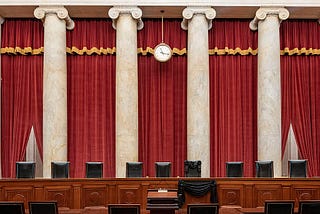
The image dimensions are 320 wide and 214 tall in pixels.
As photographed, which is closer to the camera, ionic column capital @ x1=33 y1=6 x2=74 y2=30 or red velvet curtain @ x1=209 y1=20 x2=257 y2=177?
ionic column capital @ x1=33 y1=6 x2=74 y2=30

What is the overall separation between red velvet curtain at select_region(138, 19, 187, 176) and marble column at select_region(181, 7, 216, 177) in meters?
0.70

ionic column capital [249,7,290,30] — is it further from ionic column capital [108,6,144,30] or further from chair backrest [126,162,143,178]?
chair backrest [126,162,143,178]

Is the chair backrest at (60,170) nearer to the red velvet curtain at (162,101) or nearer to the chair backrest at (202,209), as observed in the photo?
the red velvet curtain at (162,101)

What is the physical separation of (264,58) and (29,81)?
223 inches

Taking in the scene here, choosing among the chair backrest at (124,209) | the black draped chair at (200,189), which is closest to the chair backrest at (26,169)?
the black draped chair at (200,189)

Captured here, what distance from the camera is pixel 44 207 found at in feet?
19.7

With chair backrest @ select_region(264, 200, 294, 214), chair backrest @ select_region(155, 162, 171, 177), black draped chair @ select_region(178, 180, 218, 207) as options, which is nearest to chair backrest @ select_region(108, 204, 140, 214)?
chair backrest @ select_region(264, 200, 294, 214)

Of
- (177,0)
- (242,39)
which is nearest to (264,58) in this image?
(242,39)

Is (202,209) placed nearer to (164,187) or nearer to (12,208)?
Result: (12,208)

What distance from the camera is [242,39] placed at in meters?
12.3

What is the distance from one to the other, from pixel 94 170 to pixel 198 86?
3.12 metres

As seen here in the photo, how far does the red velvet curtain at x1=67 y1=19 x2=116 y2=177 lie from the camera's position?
39.0ft

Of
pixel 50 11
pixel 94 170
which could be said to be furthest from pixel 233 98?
pixel 50 11

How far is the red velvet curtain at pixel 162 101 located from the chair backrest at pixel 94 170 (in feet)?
6.99
